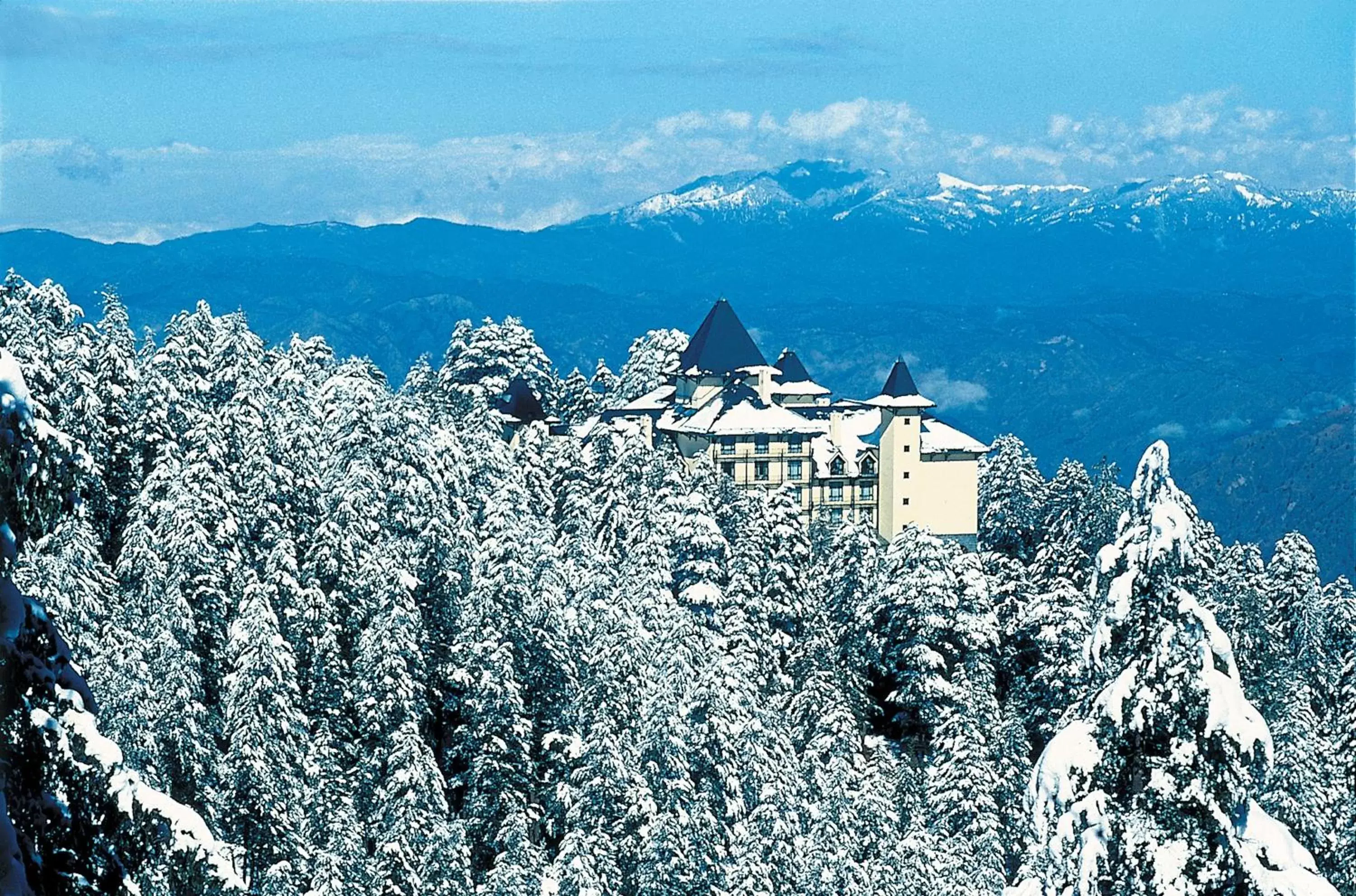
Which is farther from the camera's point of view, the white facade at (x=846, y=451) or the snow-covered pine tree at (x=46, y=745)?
the white facade at (x=846, y=451)

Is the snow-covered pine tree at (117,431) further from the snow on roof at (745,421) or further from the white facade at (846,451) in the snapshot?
the snow on roof at (745,421)

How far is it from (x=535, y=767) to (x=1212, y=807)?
1181 inches

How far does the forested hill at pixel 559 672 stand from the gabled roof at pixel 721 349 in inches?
652

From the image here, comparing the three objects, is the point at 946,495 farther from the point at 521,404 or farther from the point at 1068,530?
the point at 521,404

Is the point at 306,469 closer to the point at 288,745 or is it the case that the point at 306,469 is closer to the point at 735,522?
the point at 288,745

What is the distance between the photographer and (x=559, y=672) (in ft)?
139

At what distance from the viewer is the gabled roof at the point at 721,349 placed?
87125mm

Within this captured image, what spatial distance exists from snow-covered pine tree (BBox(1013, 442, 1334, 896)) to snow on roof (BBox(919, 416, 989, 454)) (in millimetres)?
67464

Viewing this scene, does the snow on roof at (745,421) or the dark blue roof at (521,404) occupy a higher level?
the dark blue roof at (521,404)

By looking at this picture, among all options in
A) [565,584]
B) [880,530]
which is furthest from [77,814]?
[880,530]

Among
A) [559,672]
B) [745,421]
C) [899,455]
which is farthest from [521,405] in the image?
[559,672]

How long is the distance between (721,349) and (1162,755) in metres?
75.3

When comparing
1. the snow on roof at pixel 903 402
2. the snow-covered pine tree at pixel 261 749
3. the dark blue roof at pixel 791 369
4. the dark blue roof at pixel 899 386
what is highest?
the dark blue roof at pixel 791 369

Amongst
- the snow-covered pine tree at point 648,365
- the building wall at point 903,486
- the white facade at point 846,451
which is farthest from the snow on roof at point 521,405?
the building wall at point 903,486
